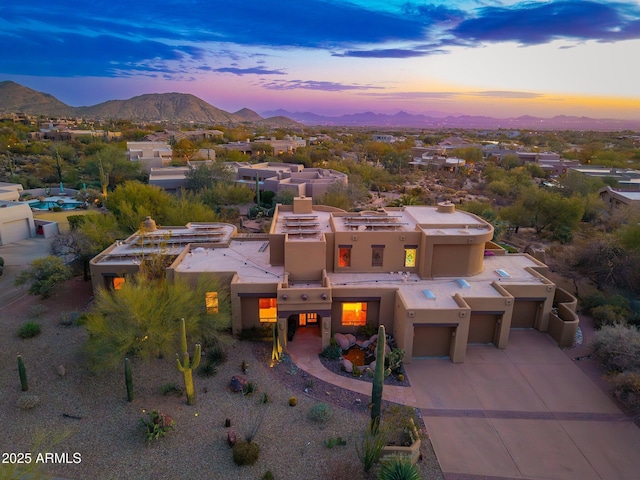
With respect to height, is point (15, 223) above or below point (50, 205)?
above

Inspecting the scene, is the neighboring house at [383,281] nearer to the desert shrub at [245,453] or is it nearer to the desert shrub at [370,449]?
the desert shrub at [370,449]

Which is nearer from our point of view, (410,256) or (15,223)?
(410,256)

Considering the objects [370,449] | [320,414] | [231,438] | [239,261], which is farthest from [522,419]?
[239,261]

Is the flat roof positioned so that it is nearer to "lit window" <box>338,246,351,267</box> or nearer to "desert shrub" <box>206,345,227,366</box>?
"lit window" <box>338,246,351,267</box>

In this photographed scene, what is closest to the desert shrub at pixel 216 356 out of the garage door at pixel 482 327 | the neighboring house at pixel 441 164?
the garage door at pixel 482 327

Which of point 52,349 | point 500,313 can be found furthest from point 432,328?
point 52,349

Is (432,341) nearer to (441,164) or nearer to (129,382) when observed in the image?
(129,382)
